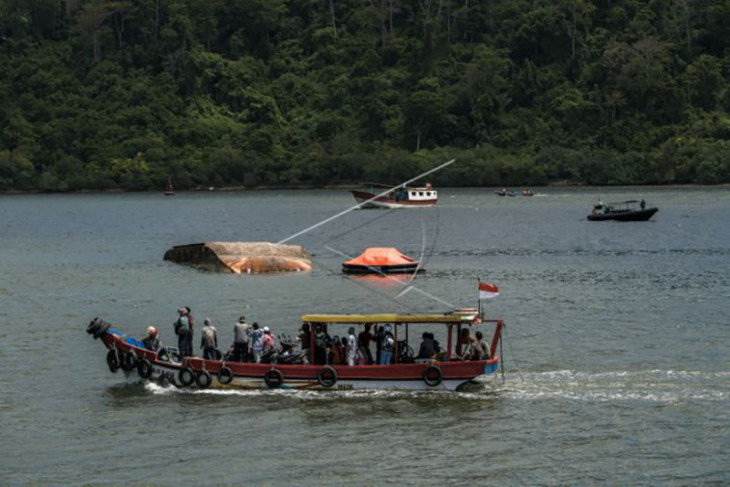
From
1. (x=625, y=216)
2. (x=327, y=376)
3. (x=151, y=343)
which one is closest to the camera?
(x=327, y=376)

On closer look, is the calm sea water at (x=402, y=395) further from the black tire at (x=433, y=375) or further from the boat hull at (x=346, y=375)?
the black tire at (x=433, y=375)

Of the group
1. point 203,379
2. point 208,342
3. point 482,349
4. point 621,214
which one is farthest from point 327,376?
point 621,214

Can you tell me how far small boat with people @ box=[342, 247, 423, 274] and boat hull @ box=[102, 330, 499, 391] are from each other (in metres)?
41.3

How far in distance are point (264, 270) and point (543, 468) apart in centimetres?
5355

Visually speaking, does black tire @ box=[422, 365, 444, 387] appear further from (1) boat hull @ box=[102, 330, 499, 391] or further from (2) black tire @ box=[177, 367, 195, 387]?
(2) black tire @ box=[177, 367, 195, 387]

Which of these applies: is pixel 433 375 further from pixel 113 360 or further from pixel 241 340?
pixel 113 360

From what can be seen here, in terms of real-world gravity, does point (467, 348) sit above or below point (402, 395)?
above

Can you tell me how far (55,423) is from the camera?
42.5 m

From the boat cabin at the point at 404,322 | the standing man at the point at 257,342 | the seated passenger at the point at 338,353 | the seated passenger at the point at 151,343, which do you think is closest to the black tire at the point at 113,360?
the seated passenger at the point at 151,343

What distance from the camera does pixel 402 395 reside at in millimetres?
44625

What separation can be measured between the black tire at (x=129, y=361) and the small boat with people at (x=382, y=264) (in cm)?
4061

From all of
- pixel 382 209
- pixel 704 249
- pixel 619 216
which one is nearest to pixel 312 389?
pixel 704 249

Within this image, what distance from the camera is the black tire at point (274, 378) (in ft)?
148

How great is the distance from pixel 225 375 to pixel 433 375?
7.81 m
